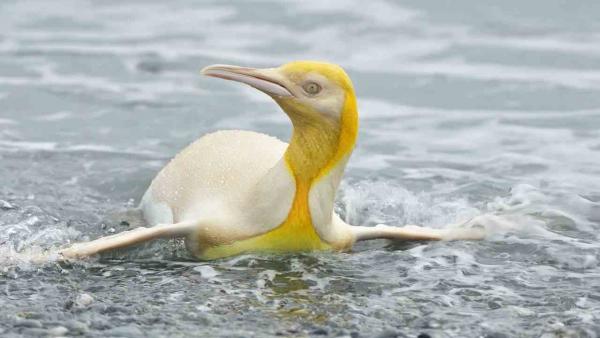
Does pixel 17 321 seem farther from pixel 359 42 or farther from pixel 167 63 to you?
pixel 359 42

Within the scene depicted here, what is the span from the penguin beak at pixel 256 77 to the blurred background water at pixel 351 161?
1018 mm

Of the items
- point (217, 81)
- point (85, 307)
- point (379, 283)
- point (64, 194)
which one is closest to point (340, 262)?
point (379, 283)

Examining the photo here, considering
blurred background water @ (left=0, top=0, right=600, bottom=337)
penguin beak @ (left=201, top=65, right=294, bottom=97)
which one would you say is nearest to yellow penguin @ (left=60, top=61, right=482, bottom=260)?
penguin beak @ (left=201, top=65, right=294, bottom=97)

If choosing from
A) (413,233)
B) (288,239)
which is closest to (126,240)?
(288,239)

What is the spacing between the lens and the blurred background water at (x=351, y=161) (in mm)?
6477

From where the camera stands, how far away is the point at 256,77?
275 inches

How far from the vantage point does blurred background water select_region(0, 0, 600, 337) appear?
255 inches

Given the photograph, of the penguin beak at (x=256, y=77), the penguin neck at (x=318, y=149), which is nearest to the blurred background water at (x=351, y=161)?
the penguin neck at (x=318, y=149)

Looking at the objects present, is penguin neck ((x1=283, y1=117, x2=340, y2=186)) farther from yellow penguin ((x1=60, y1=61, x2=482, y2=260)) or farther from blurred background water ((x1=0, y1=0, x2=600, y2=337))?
blurred background water ((x1=0, y1=0, x2=600, y2=337))

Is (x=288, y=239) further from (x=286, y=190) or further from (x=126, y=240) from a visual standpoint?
(x=126, y=240)

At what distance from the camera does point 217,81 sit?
1357 cm

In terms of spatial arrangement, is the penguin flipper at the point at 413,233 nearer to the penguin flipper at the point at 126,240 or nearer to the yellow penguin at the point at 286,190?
the yellow penguin at the point at 286,190

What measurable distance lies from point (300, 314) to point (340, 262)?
1009 millimetres

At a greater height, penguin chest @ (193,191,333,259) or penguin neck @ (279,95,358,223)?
penguin neck @ (279,95,358,223)
